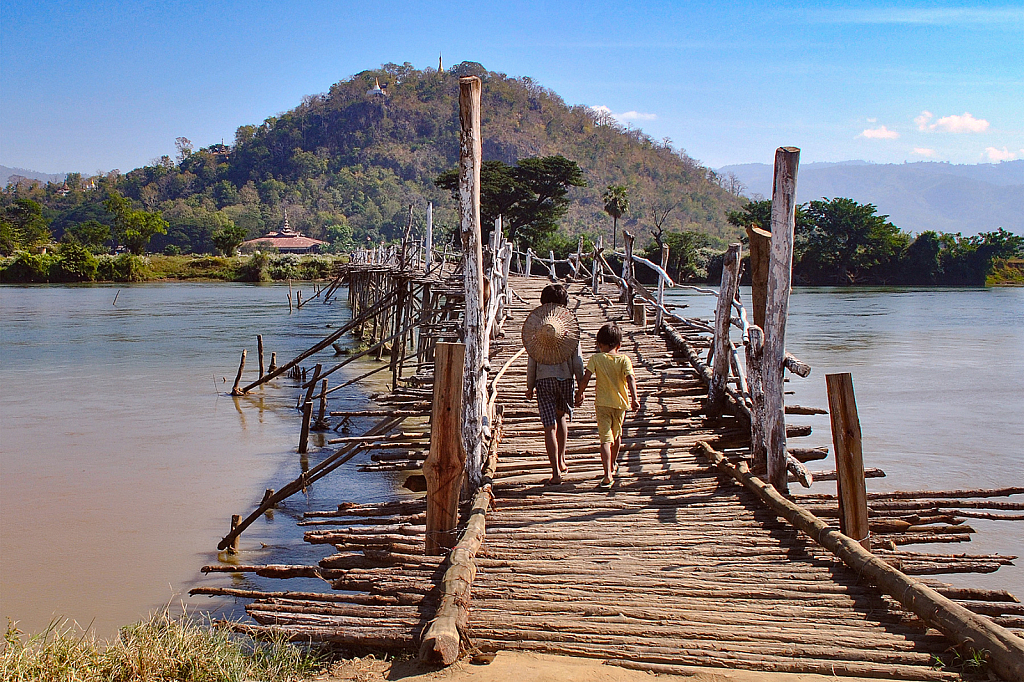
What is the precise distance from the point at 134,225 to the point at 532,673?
6917cm

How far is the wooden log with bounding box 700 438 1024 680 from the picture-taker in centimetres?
266

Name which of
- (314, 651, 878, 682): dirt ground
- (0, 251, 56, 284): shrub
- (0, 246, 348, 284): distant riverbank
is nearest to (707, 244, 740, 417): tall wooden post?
(314, 651, 878, 682): dirt ground

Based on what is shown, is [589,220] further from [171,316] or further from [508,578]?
[508,578]

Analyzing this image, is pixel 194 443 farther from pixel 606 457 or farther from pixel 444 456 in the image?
pixel 444 456

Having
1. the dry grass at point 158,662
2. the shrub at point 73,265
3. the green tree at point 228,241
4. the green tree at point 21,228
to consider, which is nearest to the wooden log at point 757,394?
the dry grass at point 158,662

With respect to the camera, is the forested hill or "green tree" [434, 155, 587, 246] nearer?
"green tree" [434, 155, 587, 246]

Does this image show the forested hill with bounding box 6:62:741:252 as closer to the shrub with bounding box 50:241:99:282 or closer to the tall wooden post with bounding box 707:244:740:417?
the shrub with bounding box 50:241:99:282

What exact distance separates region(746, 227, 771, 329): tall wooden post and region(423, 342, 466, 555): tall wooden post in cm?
266

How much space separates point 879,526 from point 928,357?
16832 mm

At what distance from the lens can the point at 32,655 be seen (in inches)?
127

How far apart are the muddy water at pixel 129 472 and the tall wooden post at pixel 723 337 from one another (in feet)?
11.3

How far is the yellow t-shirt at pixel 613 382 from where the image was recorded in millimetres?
4977

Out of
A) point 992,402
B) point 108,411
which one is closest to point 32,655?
point 108,411

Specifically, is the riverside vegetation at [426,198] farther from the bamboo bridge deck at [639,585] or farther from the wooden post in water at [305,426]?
the bamboo bridge deck at [639,585]
